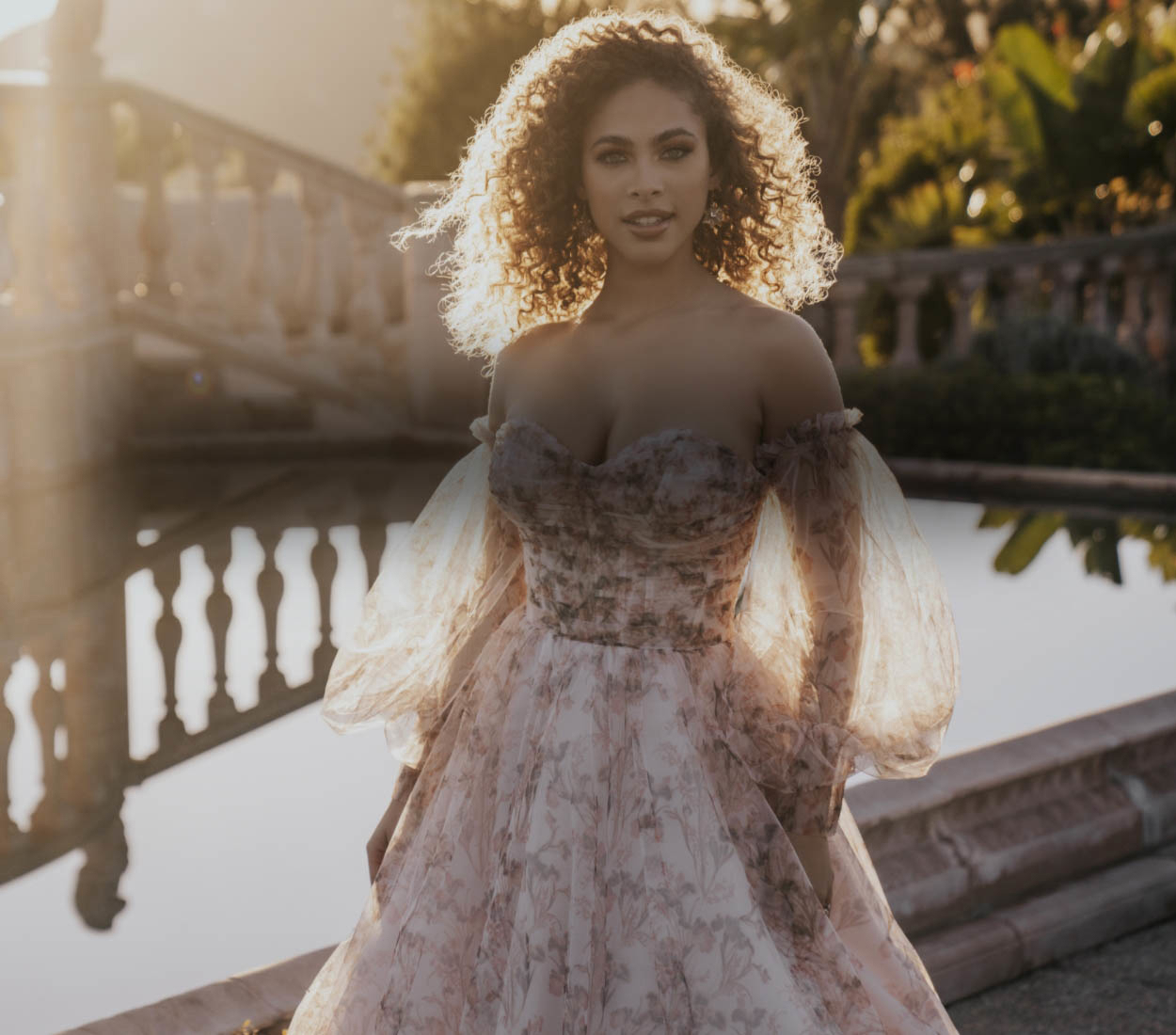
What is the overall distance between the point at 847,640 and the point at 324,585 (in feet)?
16.1

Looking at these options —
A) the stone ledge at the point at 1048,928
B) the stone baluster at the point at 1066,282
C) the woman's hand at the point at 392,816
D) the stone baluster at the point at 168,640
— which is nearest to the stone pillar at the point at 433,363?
the stone baluster at the point at 168,640

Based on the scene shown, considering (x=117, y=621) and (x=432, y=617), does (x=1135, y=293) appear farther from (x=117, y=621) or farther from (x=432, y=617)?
(x=432, y=617)

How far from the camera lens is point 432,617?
2686 mm

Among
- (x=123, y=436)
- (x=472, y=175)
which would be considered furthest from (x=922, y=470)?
(x=472, y=175)

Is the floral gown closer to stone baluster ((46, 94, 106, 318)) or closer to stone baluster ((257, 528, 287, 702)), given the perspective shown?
stone baluster ((257, 528, 287, 702))

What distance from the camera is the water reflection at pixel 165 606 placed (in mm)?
4672

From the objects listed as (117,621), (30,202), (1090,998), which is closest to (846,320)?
(30,202)

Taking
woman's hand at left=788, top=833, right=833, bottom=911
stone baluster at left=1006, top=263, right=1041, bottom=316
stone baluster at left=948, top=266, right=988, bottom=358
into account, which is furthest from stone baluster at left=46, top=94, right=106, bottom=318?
woman's hand at left=788, top=833, right=833, bottom=911

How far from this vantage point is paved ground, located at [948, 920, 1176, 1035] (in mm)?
3287

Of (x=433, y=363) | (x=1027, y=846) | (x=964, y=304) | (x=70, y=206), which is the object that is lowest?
(x=1027, y=846)

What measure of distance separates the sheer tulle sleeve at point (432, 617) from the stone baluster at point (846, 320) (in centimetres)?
981

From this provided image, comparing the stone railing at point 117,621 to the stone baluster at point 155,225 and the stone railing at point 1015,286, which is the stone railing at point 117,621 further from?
the stone railing at point 1015,286

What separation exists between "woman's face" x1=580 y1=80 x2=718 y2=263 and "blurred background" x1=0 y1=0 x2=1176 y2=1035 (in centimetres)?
164

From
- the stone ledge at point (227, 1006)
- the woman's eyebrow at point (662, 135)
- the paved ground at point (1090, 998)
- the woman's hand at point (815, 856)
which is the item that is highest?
the woman's eyebrow at point (662, 135)
